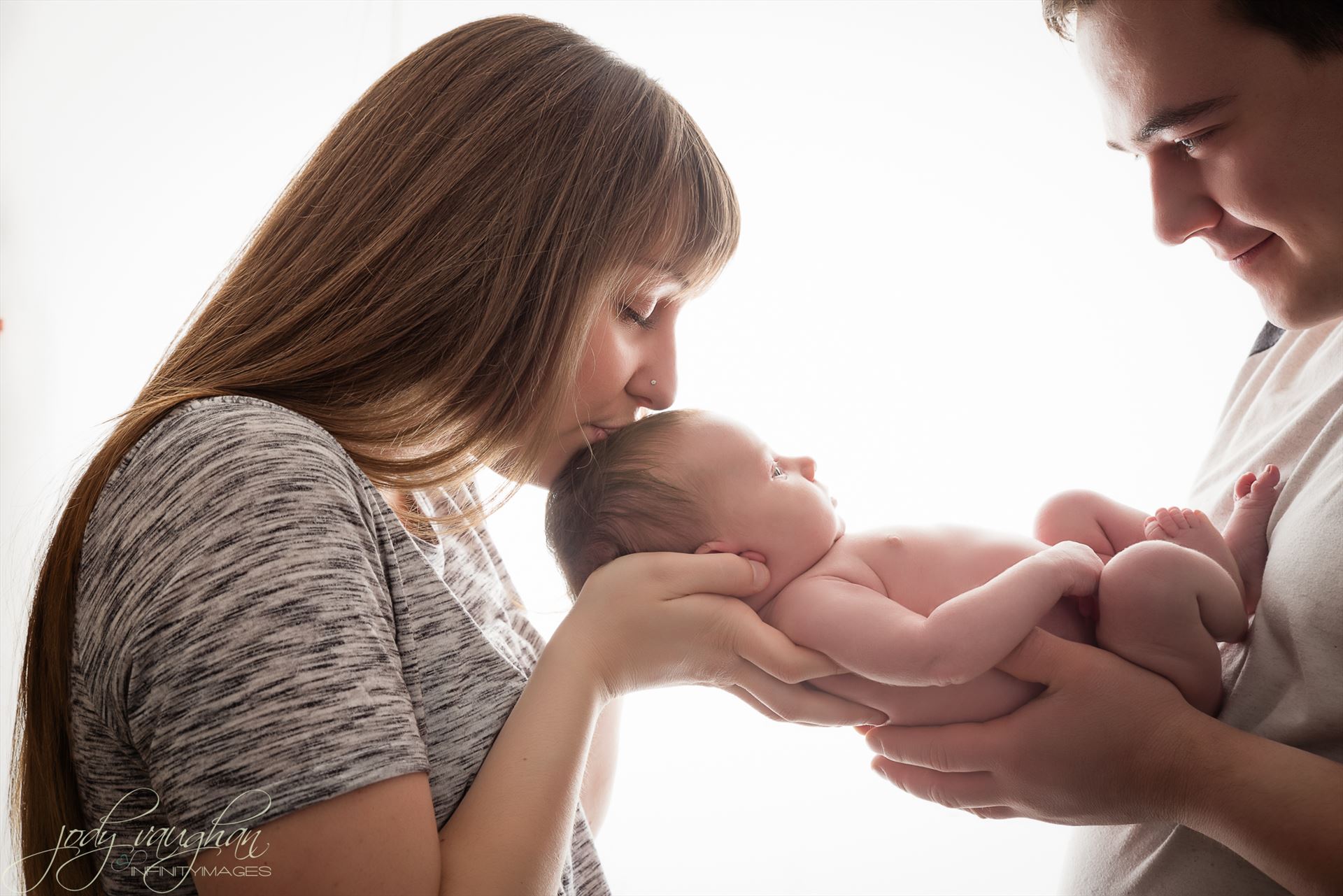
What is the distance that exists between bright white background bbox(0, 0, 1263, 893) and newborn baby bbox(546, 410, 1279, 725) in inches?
34.6

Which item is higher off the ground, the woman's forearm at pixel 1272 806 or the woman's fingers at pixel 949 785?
the woman's forearm at pixel 1272 806

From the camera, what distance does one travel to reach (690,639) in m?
1.12

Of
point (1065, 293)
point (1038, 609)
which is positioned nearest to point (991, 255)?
point (1065, 293)

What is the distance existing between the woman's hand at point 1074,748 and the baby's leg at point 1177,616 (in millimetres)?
32

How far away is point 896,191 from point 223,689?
2.06 meters

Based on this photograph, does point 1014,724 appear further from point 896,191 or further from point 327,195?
point 896,191

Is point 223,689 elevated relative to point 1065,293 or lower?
lower

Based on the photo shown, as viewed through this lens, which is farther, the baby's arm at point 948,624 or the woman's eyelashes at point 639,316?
the woman's eyelashes at point 639,316

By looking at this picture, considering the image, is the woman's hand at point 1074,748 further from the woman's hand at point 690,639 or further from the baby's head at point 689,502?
the baby's head at point 689,502

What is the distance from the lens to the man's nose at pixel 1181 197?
1.13 meters

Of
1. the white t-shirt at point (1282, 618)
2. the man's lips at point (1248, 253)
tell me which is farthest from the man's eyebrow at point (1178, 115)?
the white t-shirt at point (1282, 618)

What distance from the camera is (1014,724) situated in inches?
42.1

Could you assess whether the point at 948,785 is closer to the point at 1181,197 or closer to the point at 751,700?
the point at 751,700

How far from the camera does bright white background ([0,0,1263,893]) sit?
2188 mm
